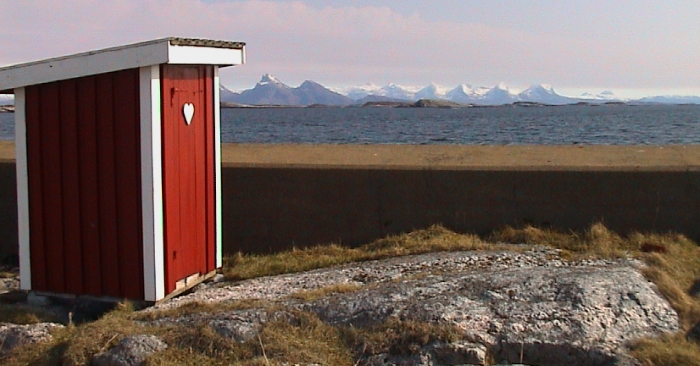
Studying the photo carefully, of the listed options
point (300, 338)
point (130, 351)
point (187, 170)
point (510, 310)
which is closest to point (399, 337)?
point (300, 338)

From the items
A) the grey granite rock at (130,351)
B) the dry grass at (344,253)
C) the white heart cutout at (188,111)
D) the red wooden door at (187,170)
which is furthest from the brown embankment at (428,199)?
the grey granite rock at (130,351)

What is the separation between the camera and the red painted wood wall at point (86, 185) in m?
8.40

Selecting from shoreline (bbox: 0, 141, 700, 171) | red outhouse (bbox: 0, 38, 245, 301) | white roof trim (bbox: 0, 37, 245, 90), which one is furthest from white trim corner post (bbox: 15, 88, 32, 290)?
shoreline (bbox: 0, 141, 700, 171)

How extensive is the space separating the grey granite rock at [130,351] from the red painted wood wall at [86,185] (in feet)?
6.52

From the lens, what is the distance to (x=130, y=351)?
6.38m

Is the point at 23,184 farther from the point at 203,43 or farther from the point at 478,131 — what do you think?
the point at 478,131

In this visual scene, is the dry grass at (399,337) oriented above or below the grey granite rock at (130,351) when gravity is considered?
above

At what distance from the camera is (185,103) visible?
8.88 meters

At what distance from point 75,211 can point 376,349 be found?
13.6ft

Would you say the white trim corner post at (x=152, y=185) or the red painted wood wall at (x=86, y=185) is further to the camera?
the red painted wood wall at (x=86, y=185)

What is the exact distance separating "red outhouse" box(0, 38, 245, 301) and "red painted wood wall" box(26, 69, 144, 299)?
0.01 m

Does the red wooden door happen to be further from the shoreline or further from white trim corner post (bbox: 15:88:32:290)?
the shoreline

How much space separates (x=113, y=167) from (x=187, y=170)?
0.85 m

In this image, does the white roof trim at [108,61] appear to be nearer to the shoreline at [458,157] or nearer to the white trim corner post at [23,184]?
the white trim corner post at [23,184]
